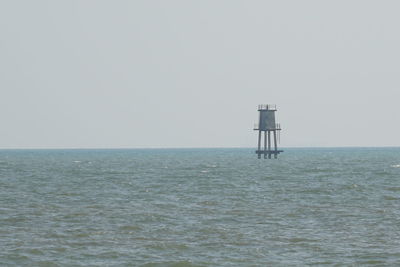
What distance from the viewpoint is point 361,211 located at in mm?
37312

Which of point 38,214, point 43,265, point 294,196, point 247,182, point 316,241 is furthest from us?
point 247,182

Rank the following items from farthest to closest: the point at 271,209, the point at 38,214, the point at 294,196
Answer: the point at 294,196, the point at 271,209, the point at 38,214

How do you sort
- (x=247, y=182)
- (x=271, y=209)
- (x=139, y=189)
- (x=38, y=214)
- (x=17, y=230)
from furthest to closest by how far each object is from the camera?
1. (x=247, y=182)
2. (x=139, y=189)
3. (x=271, y=209)
4. (x=38, y=214)
5. (x=17, y=230)

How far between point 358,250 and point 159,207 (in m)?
16.1

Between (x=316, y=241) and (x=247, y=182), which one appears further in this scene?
(x=247, y=182)

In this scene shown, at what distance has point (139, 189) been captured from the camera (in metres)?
54.2

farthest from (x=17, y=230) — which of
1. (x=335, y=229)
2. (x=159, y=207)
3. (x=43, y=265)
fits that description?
(x=335, y=229)

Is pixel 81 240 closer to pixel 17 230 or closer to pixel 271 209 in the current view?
pixel 17 230

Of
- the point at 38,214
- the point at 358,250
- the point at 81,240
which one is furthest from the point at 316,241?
the point at 38,214

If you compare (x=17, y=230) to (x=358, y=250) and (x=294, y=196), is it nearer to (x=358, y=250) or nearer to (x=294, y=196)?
(x=358, y=250)

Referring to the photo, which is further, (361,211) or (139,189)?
(139,189)

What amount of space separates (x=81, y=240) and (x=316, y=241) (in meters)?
9.05

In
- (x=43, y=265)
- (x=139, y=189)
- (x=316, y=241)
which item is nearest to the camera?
(x=43, y=265)

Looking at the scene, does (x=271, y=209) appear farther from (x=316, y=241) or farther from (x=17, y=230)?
(x=17, y=230)
